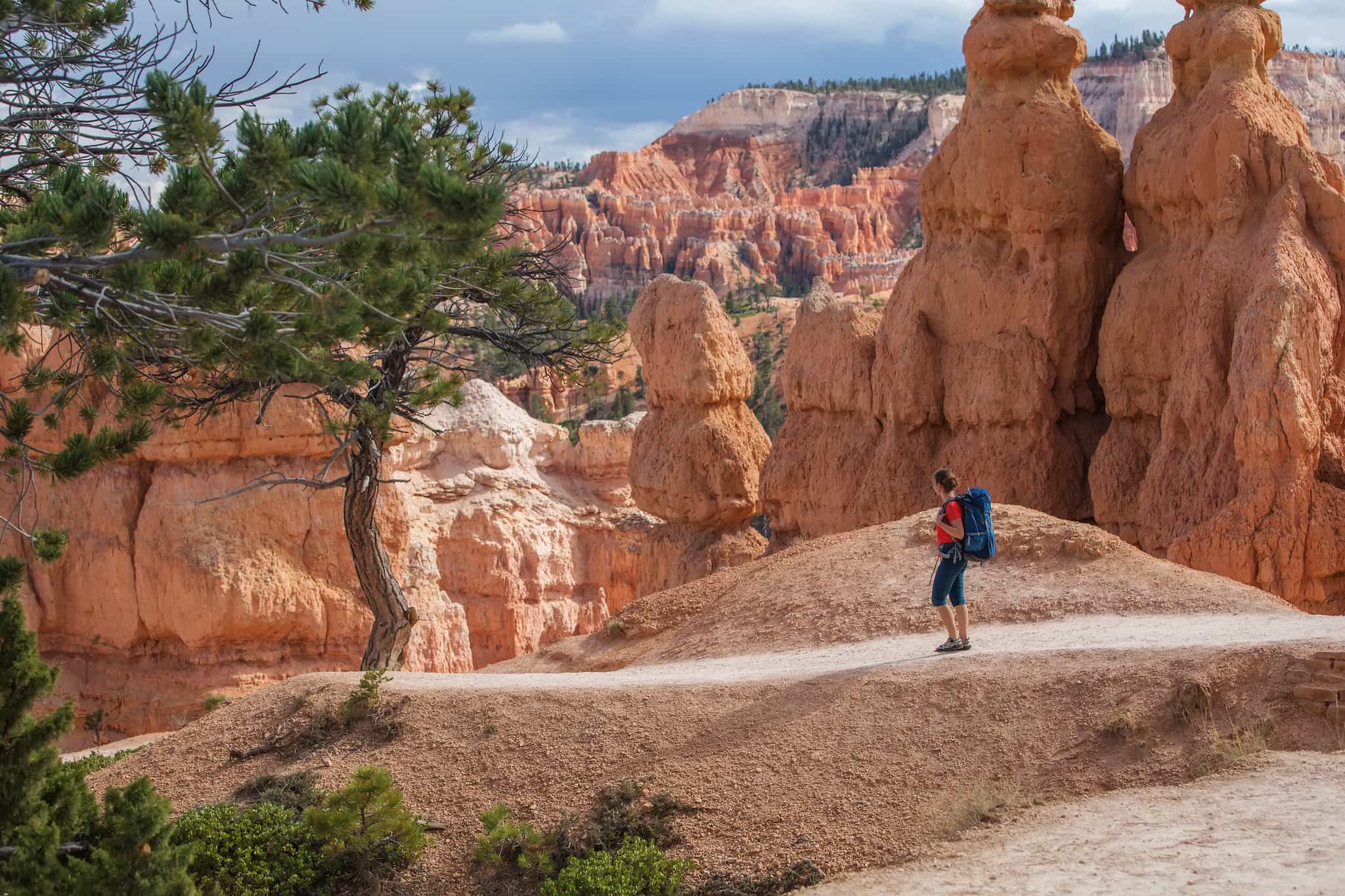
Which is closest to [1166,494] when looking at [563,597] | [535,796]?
[535,796]

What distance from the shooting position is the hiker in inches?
433

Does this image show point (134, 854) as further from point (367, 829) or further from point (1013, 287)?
point (1013, 287)

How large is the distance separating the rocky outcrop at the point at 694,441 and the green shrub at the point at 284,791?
12.0 m

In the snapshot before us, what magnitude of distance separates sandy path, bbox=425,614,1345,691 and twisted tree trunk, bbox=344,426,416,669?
155cm

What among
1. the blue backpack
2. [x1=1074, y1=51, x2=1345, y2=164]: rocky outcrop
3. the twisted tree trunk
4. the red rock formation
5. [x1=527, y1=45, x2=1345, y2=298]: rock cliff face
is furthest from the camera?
[x1=527, y1=45, x2=1345, y2=298]: rock cliff face

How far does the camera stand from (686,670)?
12.6m

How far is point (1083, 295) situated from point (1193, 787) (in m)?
10.5

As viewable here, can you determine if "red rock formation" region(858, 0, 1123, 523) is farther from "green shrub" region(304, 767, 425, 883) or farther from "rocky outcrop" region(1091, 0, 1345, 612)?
"green shrub" region(304, 767, 425, 883)

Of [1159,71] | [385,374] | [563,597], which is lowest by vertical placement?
[563,597]

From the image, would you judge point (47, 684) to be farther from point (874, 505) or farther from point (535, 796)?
point (874, 505)

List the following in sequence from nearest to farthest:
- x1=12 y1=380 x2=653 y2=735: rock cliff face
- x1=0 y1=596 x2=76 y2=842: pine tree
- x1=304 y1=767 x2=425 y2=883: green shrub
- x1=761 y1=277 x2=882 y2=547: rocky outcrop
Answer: x1=0 y1=596 x2=76 y2=842: pine tree < x1=304 y1=767 x2=425 y2=883: green shrub < x1=12 y1=380 x2=653 y2=735: rock cliff face < x1=761 y1=277 x2=882 y2=547: rocky outcrop

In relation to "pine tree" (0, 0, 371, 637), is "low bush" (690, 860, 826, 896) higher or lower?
lower

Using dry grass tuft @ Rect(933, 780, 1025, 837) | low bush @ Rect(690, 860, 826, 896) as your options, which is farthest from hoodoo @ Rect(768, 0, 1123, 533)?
low bush @ Rect(690, 860, 826, 896)

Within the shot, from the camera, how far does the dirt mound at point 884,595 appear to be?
1278 cm
